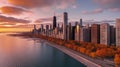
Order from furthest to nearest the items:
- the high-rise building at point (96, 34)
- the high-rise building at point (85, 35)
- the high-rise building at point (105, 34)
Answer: the high-rise building at point (85, 35)
the high-rise building at point (96, 34)
the high-rise building at point (105, 34)

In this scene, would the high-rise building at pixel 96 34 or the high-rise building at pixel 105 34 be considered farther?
the high-rise building at pixel 96 34

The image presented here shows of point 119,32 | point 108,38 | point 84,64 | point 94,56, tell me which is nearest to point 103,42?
point 108,38

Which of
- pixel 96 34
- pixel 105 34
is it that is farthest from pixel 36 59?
pixel 96 34

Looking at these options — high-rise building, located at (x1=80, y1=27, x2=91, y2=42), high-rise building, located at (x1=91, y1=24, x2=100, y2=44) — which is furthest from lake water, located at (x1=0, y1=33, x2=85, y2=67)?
high-rise building, located at (x1=80, y1=27, x2=91, y2=42)

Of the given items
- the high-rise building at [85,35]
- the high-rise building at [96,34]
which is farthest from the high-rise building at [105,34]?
the high-rise building at [85,35]

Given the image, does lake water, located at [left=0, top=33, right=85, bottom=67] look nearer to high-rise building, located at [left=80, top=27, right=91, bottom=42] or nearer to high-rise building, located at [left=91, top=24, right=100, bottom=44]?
high-rise building, located at [left=91, top=24, right=100, bottom=44]

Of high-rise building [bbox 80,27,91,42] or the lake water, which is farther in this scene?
high-rise building [bbox 80,27,91,42]

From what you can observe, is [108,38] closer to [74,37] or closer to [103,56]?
[103,56]

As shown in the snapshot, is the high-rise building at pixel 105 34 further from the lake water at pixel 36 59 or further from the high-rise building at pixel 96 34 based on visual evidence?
the lake water at pixel 36 59

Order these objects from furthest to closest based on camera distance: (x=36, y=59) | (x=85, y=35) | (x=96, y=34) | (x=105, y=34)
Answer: (x=85, y=35) → (x=96, y=34) → (x=105, y=34) → (x=36, y=59)

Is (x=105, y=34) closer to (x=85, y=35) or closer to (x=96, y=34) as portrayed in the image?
(x=96, y=34)

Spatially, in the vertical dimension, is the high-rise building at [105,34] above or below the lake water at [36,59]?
above
